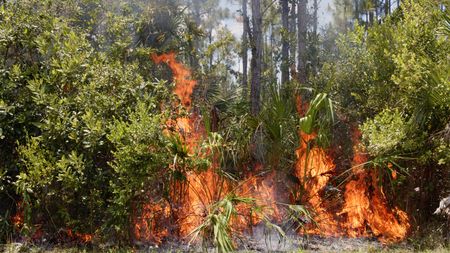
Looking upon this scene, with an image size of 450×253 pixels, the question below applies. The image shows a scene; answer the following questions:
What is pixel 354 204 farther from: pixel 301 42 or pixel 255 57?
pixel 301 42

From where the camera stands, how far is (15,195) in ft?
28.7

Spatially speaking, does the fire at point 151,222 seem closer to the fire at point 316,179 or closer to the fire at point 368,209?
the fire at point 316,179

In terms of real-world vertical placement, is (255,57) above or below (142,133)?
above

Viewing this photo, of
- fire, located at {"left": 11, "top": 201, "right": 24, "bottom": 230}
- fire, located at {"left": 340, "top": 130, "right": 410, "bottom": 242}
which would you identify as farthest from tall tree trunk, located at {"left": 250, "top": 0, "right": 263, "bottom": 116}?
fire, located at {"left": 11, "top": 201, "right": 24, "bottom": 230}

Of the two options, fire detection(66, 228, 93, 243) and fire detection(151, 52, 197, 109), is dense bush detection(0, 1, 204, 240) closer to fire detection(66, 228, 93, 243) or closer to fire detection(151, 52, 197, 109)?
fire detection(66, 228, 93, 243)

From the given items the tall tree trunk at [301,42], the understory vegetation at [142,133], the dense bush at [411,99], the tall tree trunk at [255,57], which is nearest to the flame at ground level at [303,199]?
the understory vegetation at [142,133]

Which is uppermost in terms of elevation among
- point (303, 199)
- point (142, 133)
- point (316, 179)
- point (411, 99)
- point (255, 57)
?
point (255, 57)

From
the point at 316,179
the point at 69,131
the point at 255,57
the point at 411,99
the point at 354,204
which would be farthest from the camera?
the point at 255,57

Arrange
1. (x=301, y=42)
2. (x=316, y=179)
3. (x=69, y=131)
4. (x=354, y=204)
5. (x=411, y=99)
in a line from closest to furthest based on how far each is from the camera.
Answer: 1. (x=69, y=131)
2. (x=411, y=99)
3. (x=316, y=179)
4. (x=354, y=204)
5. (x=301, y=42)

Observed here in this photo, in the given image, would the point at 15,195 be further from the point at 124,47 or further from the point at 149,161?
the point at 124,47

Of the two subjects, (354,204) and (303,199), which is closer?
(303,199)

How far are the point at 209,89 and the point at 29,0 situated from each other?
5.53 metres

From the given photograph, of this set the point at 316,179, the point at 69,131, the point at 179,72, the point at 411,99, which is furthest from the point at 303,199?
the point at 179,72

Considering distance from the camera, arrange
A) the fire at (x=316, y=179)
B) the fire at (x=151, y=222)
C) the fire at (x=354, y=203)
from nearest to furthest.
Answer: the fire at (x=151, y=222) < the fire at (x=316, y=179) < the fire at (x=354, y=203)
